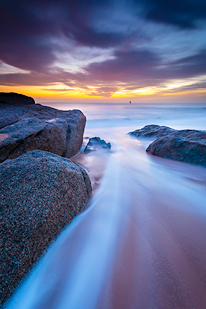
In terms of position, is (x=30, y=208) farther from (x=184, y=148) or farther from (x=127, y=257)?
(x=184, y=148)

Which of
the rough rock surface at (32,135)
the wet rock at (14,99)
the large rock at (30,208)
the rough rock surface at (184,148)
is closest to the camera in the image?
the large rock at (30,208)

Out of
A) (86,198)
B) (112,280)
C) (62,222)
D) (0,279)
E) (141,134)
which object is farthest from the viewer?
(141,134)

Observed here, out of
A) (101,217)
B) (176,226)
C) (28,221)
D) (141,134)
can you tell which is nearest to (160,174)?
(176,226)

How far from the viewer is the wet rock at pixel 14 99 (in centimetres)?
495

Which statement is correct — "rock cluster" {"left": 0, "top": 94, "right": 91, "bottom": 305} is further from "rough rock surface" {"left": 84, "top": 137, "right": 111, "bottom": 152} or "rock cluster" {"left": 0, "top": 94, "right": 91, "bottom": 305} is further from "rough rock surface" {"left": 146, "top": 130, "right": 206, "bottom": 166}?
"rough rock surface" {"left": 146, "top": 130, "right": 206, "bottom": 166}

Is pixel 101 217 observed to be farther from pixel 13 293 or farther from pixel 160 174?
pixel 160 174

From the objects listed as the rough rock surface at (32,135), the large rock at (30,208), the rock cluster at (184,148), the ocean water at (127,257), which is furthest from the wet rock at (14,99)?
the rock cluster at (184,148)

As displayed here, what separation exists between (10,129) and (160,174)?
344cm

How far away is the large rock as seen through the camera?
1095mm

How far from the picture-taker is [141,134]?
7.57 meters

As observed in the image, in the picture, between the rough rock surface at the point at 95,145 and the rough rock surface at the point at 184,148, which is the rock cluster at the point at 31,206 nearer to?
the rough rock surface at the point at 95,145

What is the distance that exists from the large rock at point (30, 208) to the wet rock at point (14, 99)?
423 centimetres

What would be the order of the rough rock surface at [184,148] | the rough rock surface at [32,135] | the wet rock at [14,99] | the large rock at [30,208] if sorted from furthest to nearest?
the wet rock at [14,99], the rough rock surface at [184,148], the rough rock surface at [32,135], the large rock at [30,208]

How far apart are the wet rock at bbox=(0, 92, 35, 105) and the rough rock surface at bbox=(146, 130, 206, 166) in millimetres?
5060
